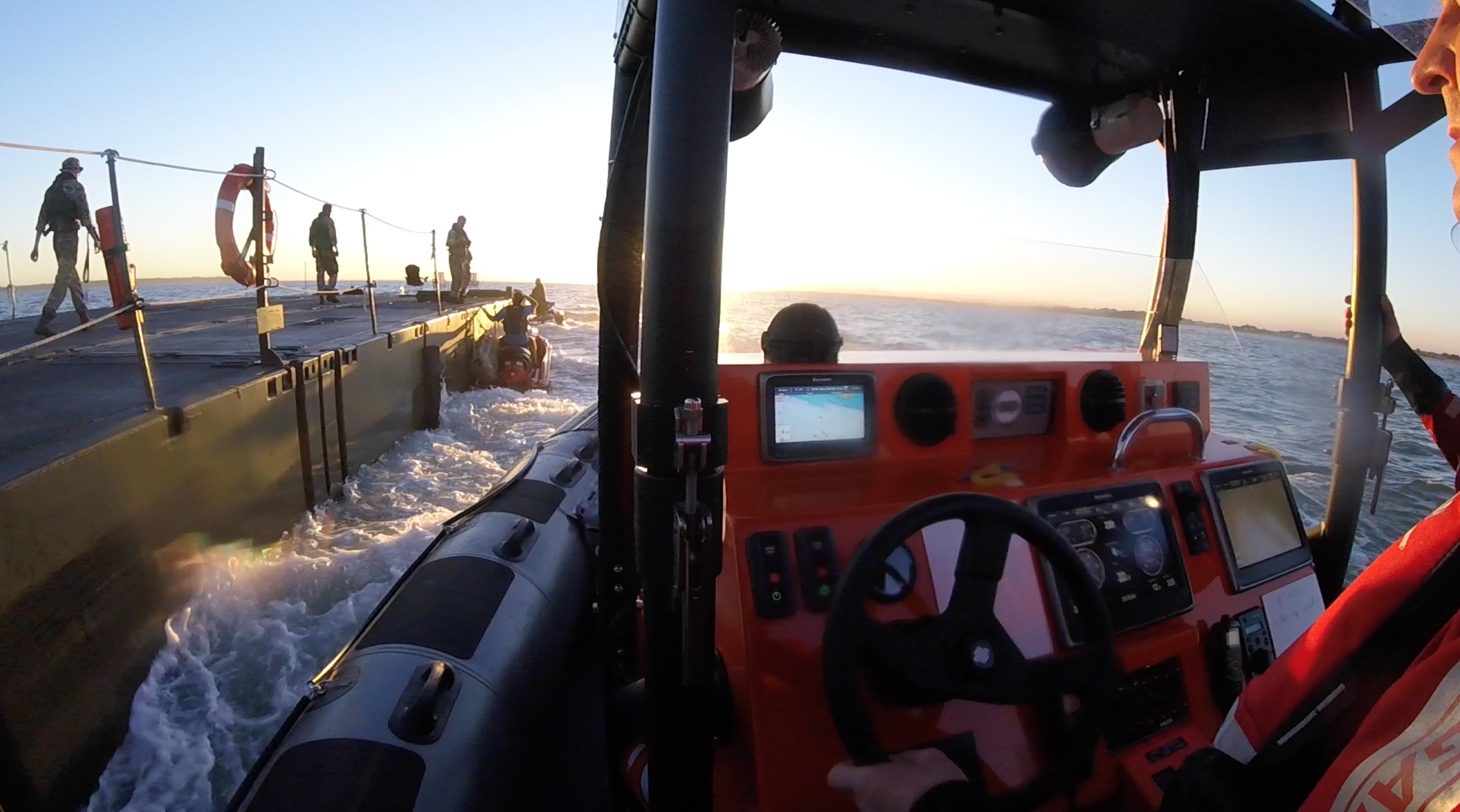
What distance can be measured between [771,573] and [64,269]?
848 cm

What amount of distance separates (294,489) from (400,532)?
83cm

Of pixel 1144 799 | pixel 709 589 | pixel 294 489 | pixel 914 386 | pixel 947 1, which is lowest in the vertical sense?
pixel 294 489

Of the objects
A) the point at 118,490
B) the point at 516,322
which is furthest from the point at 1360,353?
the point at 516,322

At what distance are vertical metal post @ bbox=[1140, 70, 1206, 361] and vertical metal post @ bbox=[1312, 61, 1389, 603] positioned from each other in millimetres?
648

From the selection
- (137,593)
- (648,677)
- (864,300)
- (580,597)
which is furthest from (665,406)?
(137,593)

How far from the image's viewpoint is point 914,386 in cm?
207

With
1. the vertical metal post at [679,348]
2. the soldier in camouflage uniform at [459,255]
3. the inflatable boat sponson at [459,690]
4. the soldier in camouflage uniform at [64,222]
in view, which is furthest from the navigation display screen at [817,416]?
the soldier in camouflage uniform at [459,255]

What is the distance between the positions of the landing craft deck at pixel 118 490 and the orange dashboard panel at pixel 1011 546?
9.35ft

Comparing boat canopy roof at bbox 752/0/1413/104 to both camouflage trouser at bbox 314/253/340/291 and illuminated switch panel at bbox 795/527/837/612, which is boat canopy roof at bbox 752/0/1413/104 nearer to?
illuminated switch panel at bbox 795/527/837/612

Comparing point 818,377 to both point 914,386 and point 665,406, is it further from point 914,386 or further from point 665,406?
point 665,406

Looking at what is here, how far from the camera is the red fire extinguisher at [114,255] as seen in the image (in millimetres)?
3406

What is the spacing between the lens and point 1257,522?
2244mm

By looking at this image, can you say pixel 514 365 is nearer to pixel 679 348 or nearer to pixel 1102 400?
pixel 1102 400

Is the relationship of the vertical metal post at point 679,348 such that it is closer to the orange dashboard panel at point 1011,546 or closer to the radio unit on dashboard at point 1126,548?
the orange dashboard panel at point 1011,546
